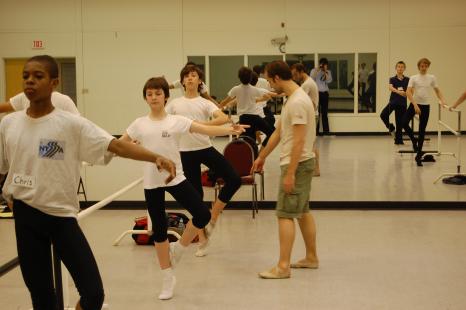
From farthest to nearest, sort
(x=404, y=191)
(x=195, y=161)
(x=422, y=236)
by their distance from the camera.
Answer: (x=404, y=191) < (x=422, y=236) < (x=195, y=161)

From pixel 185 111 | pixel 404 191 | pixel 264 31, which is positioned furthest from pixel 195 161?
pixel 264 31

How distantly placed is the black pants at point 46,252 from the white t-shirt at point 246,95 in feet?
21.7

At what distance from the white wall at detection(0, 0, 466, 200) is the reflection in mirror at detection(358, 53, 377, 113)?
182mm

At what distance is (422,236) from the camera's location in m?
6.84

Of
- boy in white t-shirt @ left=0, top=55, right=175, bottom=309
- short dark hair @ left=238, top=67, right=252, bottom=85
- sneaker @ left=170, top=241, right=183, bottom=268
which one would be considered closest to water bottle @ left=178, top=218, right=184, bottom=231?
sneaker @ left=170, top=241, right=183, bottom=268

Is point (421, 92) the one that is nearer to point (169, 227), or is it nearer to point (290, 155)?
point (169, 227)

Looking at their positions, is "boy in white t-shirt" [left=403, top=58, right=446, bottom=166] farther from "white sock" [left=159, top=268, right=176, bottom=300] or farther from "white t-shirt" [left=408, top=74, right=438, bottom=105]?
"white sock" [left=159, top=268, right=176, bottom=300]

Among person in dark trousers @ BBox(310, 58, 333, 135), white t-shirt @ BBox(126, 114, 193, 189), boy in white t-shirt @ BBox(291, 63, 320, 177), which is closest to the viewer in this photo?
white t-shirt @ BBox(126, 114, 193, 189)

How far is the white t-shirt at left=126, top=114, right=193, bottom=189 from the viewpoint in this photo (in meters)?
4.75

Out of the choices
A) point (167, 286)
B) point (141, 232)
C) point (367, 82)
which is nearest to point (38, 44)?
point (367, 82)

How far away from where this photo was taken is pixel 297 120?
16.6 feet

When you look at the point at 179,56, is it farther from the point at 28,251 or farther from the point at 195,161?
the point at 28,251

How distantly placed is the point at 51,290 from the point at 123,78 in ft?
54.0

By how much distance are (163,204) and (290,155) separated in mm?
1151
